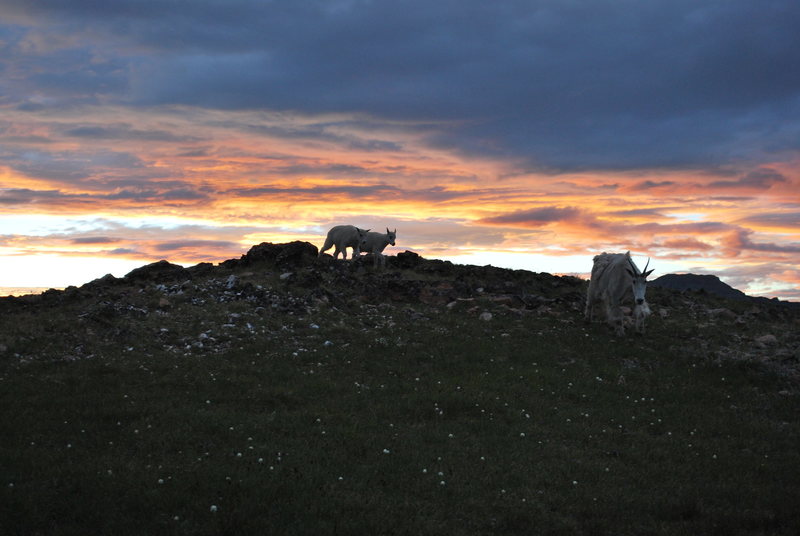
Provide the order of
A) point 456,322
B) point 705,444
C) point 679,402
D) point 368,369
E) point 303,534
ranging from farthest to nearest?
point 456,322
point 368,369
point 679,402
point 705,444
point 303,534

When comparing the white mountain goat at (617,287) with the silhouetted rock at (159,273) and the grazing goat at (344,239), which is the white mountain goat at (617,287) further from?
the silhouetted rock at (159,273)

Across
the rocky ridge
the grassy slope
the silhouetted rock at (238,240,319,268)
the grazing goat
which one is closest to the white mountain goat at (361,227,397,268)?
the grazing goat

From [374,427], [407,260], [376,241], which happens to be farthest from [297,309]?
[376,241]

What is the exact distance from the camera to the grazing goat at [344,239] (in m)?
44.7

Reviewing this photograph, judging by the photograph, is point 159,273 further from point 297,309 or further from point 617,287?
point 617,287

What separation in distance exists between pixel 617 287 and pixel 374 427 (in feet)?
52.3

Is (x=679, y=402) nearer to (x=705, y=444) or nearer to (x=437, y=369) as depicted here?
(x=705, y=444)

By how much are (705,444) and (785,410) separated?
4.96m

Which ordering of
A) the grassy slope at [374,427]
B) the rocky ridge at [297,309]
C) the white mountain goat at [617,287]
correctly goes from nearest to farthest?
the grassy slope at [374,427], the rocky ridge at [297,309], the white mountain goat at [617,287]

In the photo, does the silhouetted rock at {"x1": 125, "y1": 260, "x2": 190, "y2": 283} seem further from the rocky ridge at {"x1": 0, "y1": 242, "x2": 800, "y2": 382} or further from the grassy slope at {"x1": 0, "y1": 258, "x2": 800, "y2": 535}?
the grassy slope at {"x1": 0, "y1": 258, "x2": 800, "y2": 535}

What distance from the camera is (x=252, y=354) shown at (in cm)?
2275

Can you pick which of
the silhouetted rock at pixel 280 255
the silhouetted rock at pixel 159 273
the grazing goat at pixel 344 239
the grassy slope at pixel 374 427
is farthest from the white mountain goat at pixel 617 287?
the silhouetted rock at pixel 159 273

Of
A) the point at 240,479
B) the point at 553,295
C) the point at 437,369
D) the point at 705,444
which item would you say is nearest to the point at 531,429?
the point at 705,444

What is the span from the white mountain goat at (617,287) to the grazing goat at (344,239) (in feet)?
61.8
